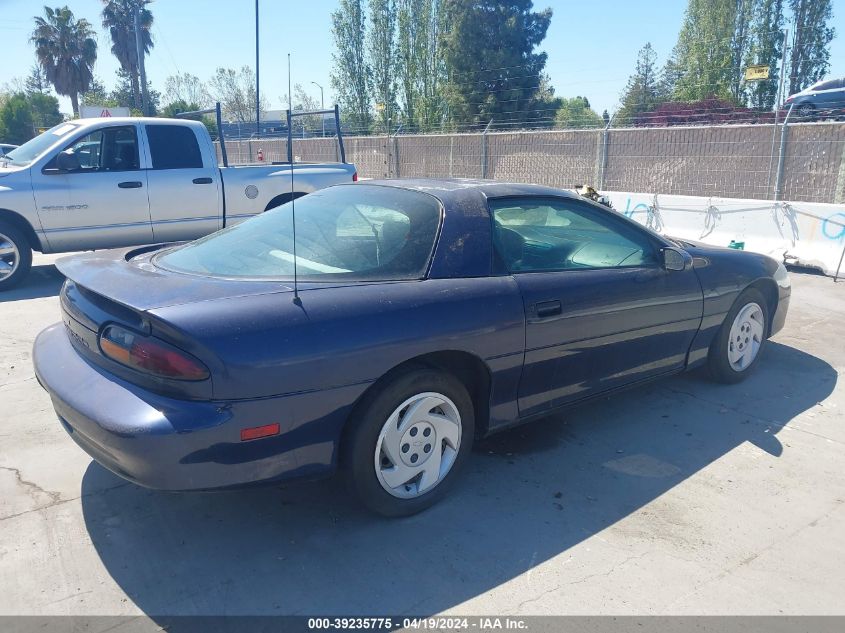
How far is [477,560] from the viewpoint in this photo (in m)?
2.76

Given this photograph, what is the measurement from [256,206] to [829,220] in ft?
24.1

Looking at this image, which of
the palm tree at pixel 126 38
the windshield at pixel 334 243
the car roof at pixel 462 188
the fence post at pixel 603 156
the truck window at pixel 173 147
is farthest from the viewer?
the palm tree at pixel 126 38

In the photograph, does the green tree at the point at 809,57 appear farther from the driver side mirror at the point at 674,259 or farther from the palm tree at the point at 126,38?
the palm tree at the point at 126,38

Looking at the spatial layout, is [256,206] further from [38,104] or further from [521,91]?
[38,104]

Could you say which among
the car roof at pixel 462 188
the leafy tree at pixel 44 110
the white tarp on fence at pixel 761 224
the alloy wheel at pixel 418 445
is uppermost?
the leafy tree at pixel 44 110

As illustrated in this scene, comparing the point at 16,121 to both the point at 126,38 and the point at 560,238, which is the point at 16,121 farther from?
the point at 560,238

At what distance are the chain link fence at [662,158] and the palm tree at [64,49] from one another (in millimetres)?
37444

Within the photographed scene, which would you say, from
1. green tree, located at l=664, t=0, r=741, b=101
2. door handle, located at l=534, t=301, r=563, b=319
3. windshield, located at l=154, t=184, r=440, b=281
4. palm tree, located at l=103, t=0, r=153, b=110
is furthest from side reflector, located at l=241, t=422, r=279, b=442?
palm tree, located at l=103, t=0, r=153, b=110

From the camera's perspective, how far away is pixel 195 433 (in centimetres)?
240

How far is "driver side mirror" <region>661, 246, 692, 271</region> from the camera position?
13.1 ft

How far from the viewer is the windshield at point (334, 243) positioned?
305 cm

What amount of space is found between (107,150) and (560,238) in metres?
6.25

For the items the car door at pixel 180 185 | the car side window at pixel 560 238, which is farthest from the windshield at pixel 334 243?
the car door at pixel 180 185

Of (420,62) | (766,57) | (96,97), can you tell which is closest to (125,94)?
(96,97)
